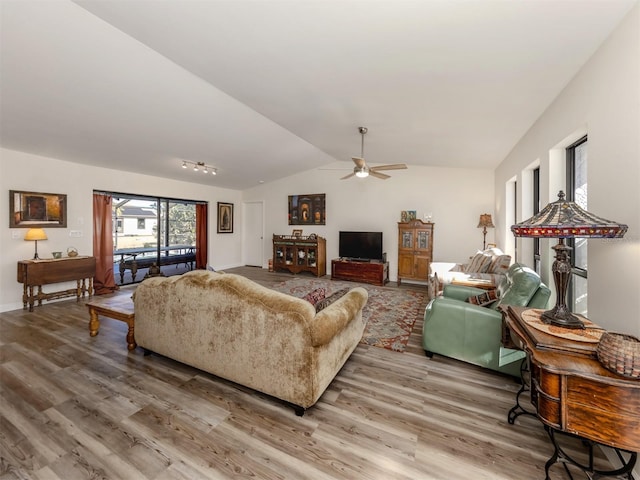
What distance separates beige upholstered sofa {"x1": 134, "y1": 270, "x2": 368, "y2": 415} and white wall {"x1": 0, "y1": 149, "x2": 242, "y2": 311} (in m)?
Answer: 3.48

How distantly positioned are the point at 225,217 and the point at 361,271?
444cm

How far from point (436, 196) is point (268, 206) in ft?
15.4

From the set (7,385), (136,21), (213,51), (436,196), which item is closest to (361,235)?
(436,196)

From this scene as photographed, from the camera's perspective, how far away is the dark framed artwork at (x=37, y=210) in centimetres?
409

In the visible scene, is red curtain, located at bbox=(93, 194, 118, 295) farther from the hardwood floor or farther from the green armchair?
the green armchair

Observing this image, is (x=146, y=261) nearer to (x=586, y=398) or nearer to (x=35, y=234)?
(x=35, y=234)

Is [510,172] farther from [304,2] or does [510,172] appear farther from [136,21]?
[136,21]

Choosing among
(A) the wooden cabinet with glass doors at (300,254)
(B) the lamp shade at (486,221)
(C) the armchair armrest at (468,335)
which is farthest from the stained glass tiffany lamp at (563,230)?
(A) the wooden cabinet with glass doors at (300,254)

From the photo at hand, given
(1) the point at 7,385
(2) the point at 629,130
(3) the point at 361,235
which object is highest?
(2) the point at 629,130

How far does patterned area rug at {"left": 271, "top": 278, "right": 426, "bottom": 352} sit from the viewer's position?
3.14m

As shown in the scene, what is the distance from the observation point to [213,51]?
226 cm

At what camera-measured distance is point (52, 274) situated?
13.8 feet

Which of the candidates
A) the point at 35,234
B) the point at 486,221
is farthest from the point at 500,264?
A: the point at 35,234

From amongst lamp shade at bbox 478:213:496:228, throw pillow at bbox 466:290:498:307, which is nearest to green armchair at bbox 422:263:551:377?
throw pillow at bbox 466:290:498:307
